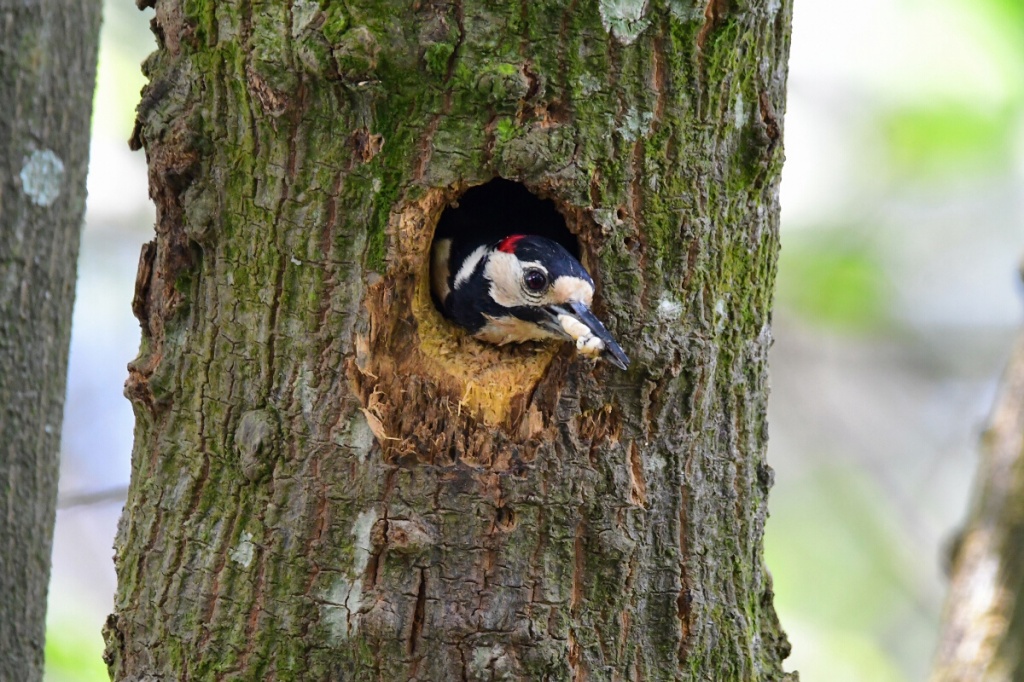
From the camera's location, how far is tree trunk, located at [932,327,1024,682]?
13.1 ft

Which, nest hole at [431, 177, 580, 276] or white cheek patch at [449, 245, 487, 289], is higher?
nest hole at [431, 177, 580, 276]

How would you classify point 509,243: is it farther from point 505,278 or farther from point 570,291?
point 570,291

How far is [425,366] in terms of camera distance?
2.72 m

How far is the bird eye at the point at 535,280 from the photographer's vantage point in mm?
2994

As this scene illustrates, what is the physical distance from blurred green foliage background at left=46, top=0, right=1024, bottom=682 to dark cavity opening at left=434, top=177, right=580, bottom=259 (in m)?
2.89

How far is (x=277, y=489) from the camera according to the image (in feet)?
8.25

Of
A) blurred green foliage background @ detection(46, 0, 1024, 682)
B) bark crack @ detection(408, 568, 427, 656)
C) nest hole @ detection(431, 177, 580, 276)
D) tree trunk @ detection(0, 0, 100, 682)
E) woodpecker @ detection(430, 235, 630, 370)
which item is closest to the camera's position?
bark crack @ detection(408, 568, 427, 656)

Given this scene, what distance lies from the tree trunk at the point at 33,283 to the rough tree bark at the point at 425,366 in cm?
46

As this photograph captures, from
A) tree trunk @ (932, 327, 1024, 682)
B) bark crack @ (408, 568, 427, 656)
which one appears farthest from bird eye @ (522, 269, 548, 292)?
tree trunk @ (932, 327, 1024, 682)

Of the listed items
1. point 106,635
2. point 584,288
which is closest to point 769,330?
point 584,288

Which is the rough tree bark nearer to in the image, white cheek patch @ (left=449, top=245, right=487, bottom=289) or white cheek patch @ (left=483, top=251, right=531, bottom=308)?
white cheek patch @ (left=483, top=251, right=531, bottom=308)

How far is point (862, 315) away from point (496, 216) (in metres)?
4.47

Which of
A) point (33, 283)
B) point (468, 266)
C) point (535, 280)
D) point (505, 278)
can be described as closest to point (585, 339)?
point (535, 280)

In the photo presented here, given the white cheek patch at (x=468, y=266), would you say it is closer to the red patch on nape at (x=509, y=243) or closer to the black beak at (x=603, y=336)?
the red patch on nape at (x=509, y=243)
